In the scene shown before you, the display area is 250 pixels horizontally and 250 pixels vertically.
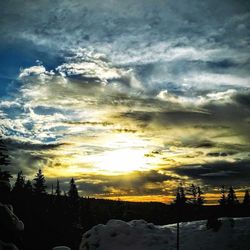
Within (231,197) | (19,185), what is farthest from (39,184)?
(231,197)

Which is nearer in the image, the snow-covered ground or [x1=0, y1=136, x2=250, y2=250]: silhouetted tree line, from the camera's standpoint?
the snow-covered ground

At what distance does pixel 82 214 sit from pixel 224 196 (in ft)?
116

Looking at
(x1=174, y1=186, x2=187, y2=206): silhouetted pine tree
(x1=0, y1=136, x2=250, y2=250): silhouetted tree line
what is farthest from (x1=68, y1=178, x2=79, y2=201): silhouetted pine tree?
(x1=174, y1=186, x2=187, y2=206): silhouetted pine tree

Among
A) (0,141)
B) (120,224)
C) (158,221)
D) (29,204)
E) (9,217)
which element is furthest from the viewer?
(158,221)

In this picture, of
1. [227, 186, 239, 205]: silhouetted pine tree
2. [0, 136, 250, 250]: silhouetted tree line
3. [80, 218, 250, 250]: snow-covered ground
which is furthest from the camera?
[227, 186, 239, 205]: silhouetted pine tree

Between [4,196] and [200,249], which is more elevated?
[4,196]

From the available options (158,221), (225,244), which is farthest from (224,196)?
(225,244)

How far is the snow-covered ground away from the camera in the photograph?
50.3m

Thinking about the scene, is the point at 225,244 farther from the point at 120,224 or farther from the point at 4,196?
the point at 4,196

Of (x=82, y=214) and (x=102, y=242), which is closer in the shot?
(x=102, y=242)

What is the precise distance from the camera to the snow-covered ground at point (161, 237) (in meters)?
50.3

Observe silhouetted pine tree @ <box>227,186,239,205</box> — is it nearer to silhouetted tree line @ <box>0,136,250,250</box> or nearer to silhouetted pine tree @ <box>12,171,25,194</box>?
silhouetted tree line @ <box>0,136,250,250</box>

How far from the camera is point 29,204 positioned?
6912 centimetres

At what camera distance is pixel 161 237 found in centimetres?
5338
